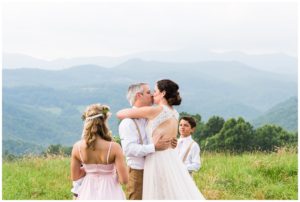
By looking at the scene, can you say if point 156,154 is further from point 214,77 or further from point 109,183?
point 214,77

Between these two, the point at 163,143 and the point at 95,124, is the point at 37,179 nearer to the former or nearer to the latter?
the point at 163,143

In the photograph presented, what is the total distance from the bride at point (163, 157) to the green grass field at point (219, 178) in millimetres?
2729

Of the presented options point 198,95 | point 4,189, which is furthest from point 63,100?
point 4,189

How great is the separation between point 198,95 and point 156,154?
430ft

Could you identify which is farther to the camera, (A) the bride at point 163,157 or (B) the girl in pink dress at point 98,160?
(A) the bride at point 163,157

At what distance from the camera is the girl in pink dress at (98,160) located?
16.2ft

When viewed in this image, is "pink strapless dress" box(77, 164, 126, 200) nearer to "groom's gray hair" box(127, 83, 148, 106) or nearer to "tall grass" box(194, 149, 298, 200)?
"groom's gray hair" box(127, 83, 148, 106)

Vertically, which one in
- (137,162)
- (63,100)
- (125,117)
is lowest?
(63,100)

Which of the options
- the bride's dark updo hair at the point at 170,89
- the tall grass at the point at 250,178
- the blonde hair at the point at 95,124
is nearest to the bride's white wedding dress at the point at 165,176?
the bride's dark updo hair at the point at 170,89

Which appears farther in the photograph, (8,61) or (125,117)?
(8,61)

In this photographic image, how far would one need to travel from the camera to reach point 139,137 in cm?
548

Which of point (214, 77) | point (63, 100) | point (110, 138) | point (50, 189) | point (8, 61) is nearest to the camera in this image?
point (110, 138)

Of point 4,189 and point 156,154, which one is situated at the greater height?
point 156,154

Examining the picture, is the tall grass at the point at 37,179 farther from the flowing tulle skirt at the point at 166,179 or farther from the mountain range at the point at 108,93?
the mountain range at the point at 108,93
